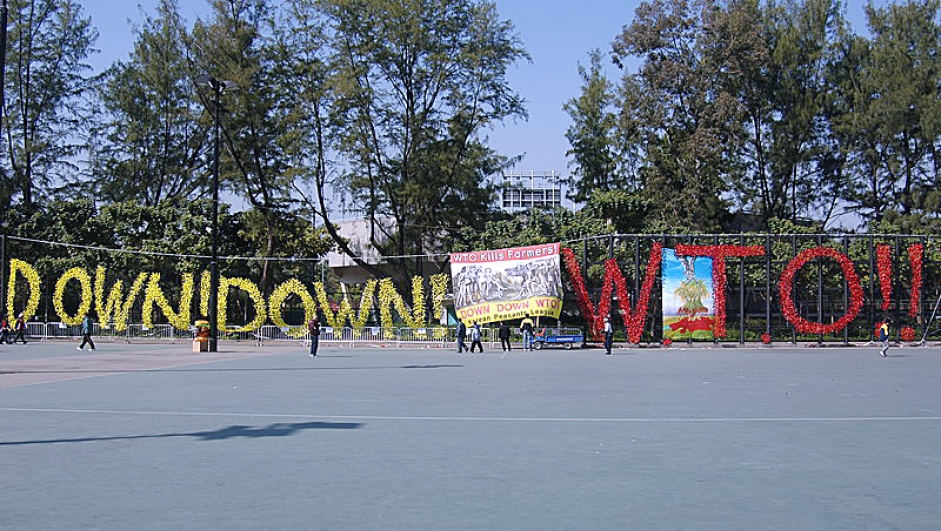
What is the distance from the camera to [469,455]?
998 centimetres

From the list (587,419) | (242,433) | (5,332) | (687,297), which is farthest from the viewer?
(687,297)

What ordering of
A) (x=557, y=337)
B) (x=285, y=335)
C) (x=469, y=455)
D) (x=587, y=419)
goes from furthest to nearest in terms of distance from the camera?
(x=285, y=335), (x=557, y=337), (x=587, y=419), (x=469, y=455)

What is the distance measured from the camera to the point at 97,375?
875 inches

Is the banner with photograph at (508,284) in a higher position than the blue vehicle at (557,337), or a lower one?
higher

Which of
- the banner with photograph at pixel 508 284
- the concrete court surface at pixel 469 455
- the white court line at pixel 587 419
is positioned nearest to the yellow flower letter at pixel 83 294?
the banner with photograph at pixel 508 284

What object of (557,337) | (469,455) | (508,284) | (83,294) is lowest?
(469,455)

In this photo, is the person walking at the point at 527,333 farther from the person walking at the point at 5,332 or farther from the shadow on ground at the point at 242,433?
the shadow on ground at the point at 242,433

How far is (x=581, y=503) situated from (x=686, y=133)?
4685 centimetres

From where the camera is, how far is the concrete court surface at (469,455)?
23.7 feet

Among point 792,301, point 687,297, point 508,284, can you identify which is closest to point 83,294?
point 508,284

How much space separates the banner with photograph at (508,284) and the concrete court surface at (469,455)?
22.8 meters

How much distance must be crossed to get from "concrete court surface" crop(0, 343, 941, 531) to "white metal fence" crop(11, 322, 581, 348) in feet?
73.8

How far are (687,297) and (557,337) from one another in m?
6.57

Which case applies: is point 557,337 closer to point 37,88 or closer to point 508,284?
point 508,284
